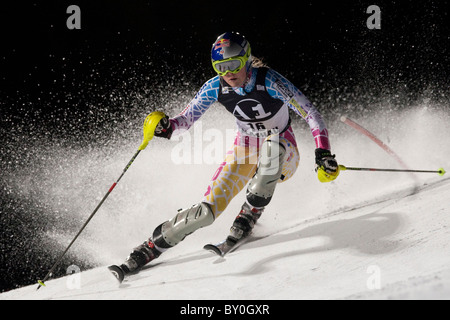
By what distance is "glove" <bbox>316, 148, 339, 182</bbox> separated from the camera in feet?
9.39

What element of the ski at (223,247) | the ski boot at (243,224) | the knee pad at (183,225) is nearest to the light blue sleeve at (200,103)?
the knee pad at (183,225)

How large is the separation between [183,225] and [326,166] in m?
1.09

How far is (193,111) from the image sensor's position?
3426 millimetres

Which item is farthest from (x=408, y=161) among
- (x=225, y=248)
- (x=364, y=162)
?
(x=225, y=248)

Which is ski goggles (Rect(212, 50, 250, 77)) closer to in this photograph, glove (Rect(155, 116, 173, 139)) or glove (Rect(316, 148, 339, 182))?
glove (Rect(155, 116, 173, 139))

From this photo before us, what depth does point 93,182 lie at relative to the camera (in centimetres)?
608

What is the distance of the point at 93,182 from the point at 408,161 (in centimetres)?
417

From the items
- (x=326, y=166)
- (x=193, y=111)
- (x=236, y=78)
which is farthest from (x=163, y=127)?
(x=326, y=166)

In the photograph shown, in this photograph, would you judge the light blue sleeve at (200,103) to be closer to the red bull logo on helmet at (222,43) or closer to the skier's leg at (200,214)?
the red bull logo on helmet at (222,43)

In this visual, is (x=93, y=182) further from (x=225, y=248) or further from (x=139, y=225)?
(x=225, y=248)

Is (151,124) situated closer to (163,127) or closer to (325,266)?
(163,127)

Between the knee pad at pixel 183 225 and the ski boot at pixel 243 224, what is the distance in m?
0.43

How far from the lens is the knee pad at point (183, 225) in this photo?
9.98ft

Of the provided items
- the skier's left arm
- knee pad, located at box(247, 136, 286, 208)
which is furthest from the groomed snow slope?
the skier's left arm
